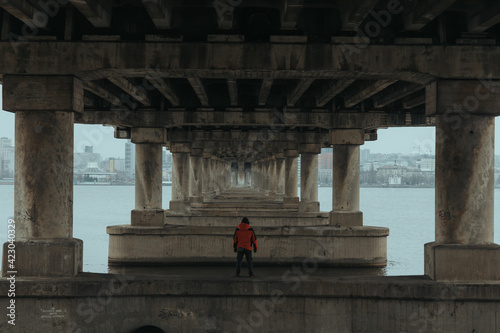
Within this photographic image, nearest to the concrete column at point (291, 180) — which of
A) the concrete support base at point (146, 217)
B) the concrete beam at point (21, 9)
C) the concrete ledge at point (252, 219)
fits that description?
the concrete ledge at point (252, 219)

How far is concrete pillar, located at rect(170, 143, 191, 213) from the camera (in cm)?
3853

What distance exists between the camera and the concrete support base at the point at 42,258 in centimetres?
1248

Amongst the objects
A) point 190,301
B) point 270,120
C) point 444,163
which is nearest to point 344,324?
point 190,301

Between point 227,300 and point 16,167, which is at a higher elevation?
point 16,167

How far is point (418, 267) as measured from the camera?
34.6 metres

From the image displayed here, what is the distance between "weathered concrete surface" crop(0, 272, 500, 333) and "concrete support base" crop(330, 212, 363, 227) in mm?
13550

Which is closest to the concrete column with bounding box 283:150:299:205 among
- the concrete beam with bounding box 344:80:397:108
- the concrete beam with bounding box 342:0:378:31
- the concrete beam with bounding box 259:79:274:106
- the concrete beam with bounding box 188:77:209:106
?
the concrete beam with bounding box 344:80:397:108

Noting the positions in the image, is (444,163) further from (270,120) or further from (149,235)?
(149,235)

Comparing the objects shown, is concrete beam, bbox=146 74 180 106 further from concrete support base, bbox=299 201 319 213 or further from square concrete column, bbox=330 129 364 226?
concrete support base, bbox=299 201 319 213

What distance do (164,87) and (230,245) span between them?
9.52 meters

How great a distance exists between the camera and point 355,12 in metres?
11.2

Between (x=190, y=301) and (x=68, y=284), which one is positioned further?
(x=190, y=301)

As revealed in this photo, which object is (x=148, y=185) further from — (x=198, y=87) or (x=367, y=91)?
(x=367, y=91)

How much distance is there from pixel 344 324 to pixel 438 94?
5.97m
